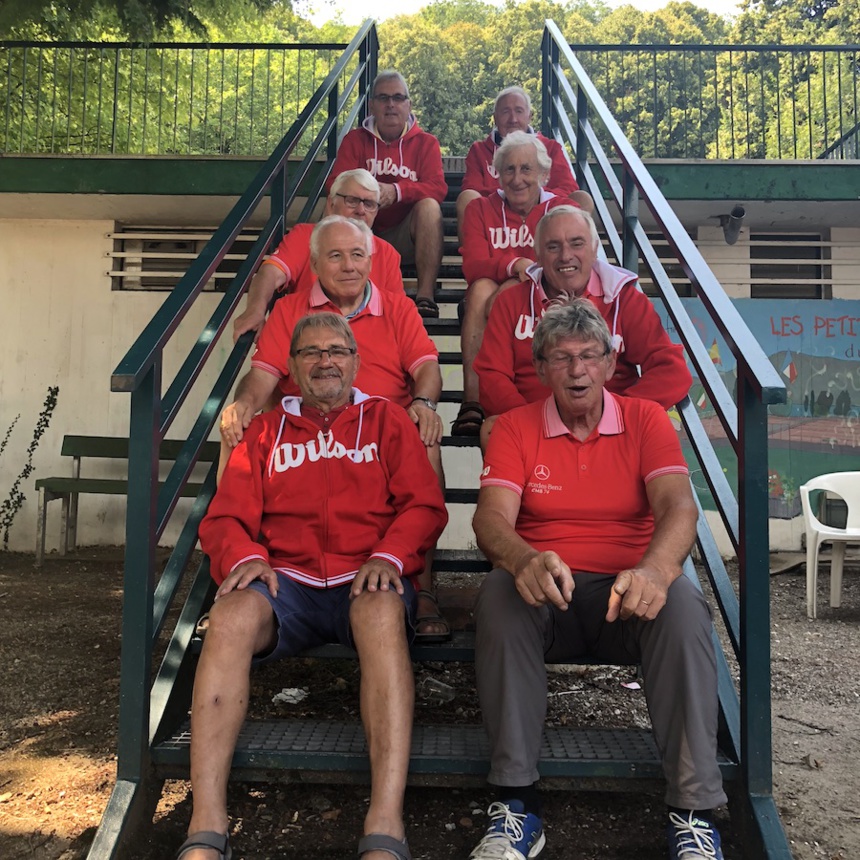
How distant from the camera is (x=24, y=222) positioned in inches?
260

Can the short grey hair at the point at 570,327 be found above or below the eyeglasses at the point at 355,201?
below

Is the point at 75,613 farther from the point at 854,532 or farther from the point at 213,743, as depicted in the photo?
the point at 854,532

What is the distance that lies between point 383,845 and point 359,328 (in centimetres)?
175

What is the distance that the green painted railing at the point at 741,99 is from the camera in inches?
239

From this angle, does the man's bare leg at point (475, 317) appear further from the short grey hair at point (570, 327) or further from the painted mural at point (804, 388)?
the painted mural at point (804, 388)

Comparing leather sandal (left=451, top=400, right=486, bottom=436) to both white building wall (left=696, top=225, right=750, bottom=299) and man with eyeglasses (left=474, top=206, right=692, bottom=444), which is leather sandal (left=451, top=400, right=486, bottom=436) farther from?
white building wall (left=696, top=225, right=750, bottom=299)

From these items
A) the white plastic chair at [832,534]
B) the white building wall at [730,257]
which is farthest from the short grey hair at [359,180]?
the white building wall at [730,257]

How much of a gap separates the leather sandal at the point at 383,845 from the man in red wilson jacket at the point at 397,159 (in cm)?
321

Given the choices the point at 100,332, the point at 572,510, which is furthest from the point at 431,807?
the point at 100,332

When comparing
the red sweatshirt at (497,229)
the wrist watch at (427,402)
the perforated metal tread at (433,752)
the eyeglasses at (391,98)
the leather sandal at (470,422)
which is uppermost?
the eyeglasses at (391,98)

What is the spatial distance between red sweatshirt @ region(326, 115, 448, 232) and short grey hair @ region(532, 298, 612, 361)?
2.40 metres

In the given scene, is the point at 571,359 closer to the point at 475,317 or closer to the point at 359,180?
the point at 475,317

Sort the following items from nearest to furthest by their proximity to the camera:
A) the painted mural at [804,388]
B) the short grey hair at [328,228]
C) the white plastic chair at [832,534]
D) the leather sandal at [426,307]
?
the short grey hair at [328,228] < the leather sandal at [426,307] < the white plastic chair at [832,534] < the painted mural at [804,388]

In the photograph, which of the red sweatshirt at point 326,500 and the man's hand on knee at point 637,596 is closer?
the man's hand on knee at point 637,596
